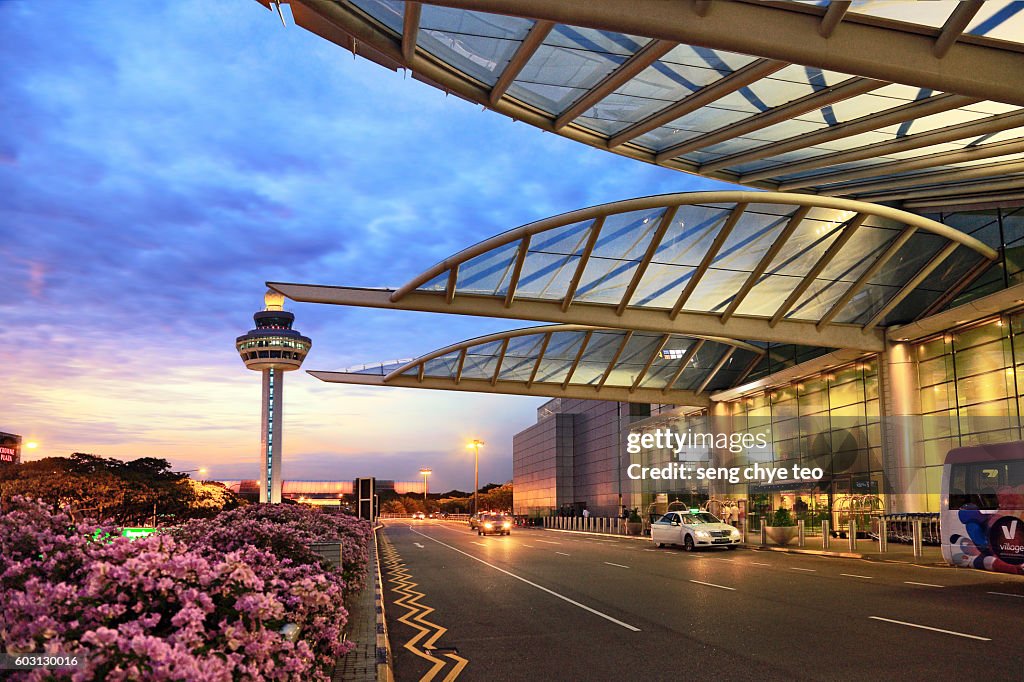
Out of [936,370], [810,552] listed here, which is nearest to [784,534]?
[810,552]

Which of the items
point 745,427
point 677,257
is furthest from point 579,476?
point 677,257

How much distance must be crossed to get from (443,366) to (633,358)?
10554 mm

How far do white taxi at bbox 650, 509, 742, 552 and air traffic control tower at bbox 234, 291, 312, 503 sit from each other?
7002cm

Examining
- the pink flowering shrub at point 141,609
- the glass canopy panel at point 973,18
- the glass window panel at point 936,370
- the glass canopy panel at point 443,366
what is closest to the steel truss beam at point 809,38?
the glass canopy panel at point 973,18

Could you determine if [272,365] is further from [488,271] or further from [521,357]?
[488,271]

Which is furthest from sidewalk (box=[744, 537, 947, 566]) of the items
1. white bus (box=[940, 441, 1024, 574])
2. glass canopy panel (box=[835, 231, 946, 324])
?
glass canopy panel (box=[835, 231, 946, 324])

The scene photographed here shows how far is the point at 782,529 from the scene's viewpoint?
3544cm

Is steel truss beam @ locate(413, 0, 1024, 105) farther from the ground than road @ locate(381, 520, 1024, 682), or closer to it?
farther from the ground

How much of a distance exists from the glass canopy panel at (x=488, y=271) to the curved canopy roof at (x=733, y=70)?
8.71 metres

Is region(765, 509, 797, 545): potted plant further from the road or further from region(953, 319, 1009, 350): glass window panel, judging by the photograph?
the road

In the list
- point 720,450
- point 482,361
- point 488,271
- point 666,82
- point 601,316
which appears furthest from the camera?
point 720,450

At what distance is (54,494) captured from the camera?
103 ft

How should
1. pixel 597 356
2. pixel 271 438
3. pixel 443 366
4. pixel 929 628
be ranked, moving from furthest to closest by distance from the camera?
pixel 271 438 < pixel 443 366 < pixel 597 356 < pixel 929 628

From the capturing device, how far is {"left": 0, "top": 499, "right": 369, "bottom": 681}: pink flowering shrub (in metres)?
3.69
